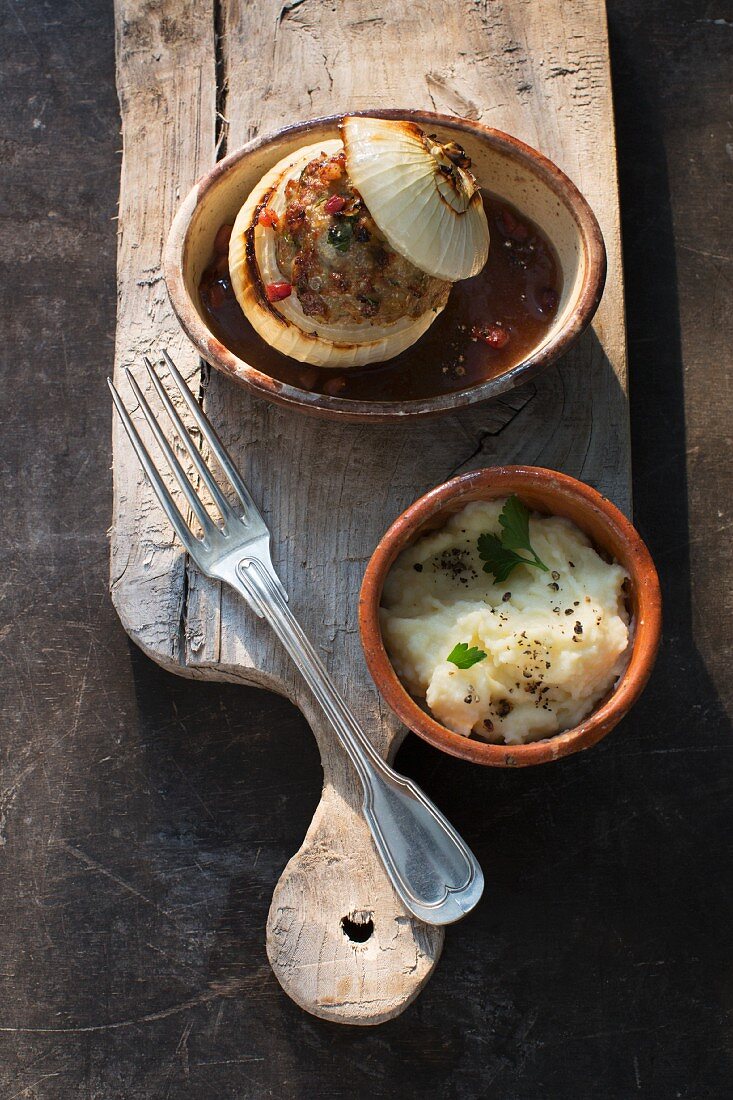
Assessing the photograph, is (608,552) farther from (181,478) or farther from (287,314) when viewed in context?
(181,478)

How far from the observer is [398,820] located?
2340mm

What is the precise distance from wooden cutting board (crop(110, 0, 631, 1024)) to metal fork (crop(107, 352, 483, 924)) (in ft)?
0.23

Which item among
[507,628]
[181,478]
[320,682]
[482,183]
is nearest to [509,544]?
[507,628]

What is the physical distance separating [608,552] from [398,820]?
829 mm

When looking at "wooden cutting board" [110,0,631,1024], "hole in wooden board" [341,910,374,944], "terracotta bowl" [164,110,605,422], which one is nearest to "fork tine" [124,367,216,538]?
"wooden cutting board" [110,0,631,1024]

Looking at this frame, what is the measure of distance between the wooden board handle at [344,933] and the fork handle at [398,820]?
0.07m

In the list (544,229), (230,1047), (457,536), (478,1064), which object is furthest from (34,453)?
(478,1064)

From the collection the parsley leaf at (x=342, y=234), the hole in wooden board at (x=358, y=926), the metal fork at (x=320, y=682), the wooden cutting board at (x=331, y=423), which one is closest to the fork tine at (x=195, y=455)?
the metal fork at (x=320, y=682)

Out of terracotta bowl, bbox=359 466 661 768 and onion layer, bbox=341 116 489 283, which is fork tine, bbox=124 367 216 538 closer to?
terracotta bowl, bbox=359 466 661 768

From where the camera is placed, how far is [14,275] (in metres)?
2.92

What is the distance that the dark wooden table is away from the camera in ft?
8.60

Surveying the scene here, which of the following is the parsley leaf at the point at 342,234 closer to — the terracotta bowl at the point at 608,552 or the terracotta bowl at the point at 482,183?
the terracotta bowl at the point at 482,183

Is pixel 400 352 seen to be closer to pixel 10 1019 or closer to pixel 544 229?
pixel 544 229

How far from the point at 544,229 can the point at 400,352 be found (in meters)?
0.52
